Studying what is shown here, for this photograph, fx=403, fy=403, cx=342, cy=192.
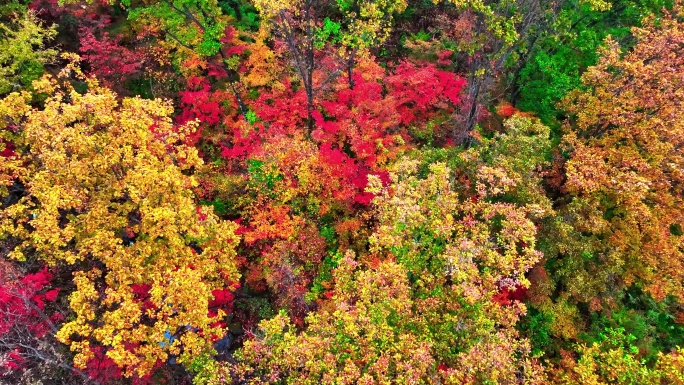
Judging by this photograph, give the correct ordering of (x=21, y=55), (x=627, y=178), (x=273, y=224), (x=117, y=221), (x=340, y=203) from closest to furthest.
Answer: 1. (x=117, y=221)
2. (x=627, y=178)
3. (x=21, y=55)
4. (x=273, y=224)
5. (x=340, y=203)

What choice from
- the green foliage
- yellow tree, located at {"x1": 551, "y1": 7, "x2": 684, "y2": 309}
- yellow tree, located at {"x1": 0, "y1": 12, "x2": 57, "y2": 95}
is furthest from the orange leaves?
the green foliage

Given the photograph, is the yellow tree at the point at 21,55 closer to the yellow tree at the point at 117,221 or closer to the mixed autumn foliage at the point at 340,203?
the mixed autumn foliage at the point at 340,203

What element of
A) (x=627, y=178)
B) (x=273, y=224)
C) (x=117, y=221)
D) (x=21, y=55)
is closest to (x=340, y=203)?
A: (x=273, y=224)

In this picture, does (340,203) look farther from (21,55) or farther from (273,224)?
(21,55)

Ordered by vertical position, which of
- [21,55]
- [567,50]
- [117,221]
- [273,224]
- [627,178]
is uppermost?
[567,50]

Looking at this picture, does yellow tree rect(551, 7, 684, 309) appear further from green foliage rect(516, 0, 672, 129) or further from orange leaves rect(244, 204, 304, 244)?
orange leaves rect(244, 204, 304, 244)
